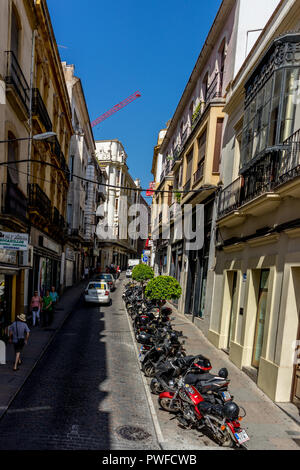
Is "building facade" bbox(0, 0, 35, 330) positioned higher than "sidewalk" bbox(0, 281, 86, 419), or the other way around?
"building facade" bbox(0, 0, 35, 330)

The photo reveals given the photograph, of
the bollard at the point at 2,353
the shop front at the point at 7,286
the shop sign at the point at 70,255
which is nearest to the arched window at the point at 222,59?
the shop front at the point at 7,286

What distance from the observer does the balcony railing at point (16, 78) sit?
37.6 ft

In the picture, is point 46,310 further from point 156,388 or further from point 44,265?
point 156,388

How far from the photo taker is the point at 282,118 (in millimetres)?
8297

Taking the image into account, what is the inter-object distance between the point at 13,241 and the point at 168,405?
6558mm

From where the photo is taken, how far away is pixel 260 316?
9.85 metres

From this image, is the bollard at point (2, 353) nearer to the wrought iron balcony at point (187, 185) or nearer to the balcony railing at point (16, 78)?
the balcony railing at point (16, 78)

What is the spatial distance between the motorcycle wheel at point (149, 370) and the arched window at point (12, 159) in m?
8.22

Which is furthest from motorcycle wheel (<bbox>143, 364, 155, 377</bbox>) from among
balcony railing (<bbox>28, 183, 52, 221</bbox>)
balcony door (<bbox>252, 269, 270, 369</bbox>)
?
balcony railing (<bbox>28, 183, 52, 221</bbox>)

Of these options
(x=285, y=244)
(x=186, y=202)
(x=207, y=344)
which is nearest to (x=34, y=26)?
(x=186, y=202)

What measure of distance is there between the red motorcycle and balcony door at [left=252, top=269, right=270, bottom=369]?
3.01 m

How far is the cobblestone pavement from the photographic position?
5.71 meters

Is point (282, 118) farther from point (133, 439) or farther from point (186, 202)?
point (186, 202)

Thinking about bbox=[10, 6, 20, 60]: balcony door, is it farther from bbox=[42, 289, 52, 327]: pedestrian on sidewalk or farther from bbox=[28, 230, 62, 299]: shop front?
bbox=[42, 289, 52, 327]: pedestrian on sidewalk
